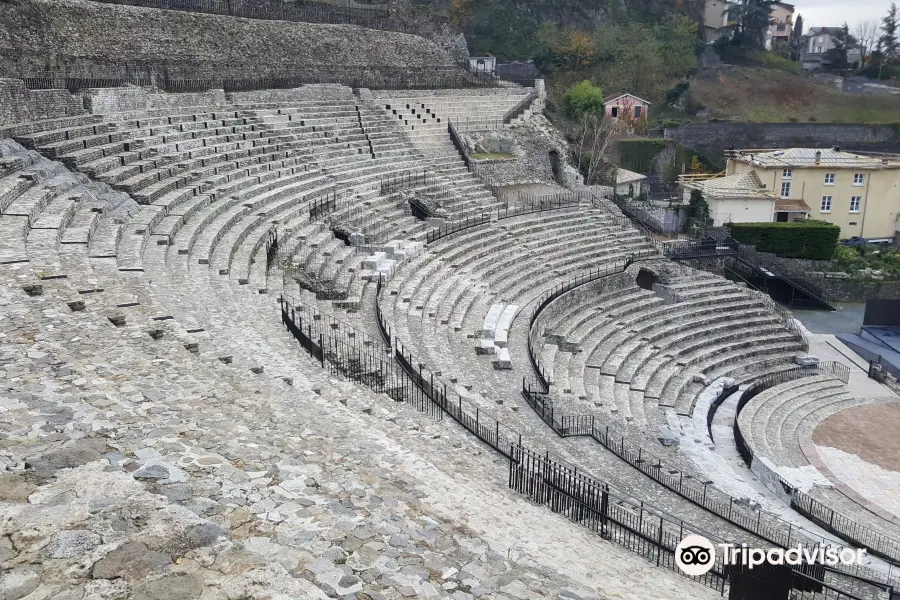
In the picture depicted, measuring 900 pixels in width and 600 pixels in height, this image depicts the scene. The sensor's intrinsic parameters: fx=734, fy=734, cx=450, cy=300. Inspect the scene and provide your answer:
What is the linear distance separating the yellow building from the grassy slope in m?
17.7

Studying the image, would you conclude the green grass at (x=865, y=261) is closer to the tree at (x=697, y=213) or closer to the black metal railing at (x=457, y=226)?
the tree at (x=697, y=213)

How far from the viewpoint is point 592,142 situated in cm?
3850

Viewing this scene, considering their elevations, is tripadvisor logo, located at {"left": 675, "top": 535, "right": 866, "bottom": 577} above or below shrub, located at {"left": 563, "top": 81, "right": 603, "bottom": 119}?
below

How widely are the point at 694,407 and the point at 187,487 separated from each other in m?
15.4

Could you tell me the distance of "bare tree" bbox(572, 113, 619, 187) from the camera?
119 ft

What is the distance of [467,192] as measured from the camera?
92.1 ft

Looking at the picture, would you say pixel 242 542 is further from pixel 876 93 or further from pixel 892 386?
pixel 876 93

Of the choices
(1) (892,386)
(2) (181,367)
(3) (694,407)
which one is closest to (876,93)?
(1) (892,386)

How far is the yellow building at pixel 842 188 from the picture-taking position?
35.4 metres

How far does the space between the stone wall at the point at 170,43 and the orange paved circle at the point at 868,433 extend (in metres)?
23.6

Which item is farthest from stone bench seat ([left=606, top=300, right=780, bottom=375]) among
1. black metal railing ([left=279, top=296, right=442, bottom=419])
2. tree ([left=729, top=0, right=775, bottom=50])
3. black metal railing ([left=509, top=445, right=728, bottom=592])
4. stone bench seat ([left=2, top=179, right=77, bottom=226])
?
tree ([left=729, top=0, right=775, bottom=50])

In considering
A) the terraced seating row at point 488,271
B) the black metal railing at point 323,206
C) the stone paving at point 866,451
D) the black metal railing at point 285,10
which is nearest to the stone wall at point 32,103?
the black metal railing at point 323,206

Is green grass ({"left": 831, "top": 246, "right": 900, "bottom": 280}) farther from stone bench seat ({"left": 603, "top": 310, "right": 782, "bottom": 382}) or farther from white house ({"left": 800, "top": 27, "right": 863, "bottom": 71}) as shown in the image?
white house ({"left": 800, "top": 27, "right": 863, "bottom": 71})

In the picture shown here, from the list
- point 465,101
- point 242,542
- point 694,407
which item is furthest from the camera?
point 465,101
